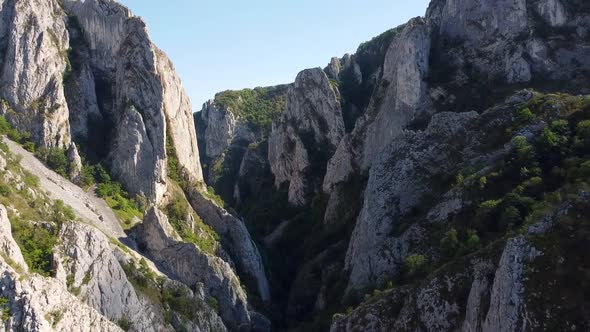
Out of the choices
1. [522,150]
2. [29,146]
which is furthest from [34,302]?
[522,150]

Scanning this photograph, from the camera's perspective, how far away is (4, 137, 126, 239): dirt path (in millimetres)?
61978

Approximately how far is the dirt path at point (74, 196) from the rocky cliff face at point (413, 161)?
25.5m

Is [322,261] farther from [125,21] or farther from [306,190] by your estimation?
[125,21]

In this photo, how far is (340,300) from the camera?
198 ft

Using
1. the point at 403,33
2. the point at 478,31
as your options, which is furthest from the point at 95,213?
the point at 478,31

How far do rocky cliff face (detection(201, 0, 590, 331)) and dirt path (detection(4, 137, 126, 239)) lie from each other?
25.5 m

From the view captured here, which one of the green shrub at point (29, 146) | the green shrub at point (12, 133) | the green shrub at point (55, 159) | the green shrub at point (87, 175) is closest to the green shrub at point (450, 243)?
the green shrub at point (87, 175)

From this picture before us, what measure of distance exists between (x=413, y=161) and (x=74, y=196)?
128 feet

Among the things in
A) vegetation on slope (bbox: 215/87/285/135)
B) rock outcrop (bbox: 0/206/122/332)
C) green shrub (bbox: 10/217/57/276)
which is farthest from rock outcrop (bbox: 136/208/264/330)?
vegetation on slope (bbox: 215/87/285/135)

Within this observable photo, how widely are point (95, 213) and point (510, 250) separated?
47557 mm

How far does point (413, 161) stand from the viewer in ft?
196

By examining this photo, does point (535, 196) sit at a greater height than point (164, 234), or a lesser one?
lesser

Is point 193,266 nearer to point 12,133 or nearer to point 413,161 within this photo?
point 413,161

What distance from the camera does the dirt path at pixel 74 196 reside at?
61978 millimetres
